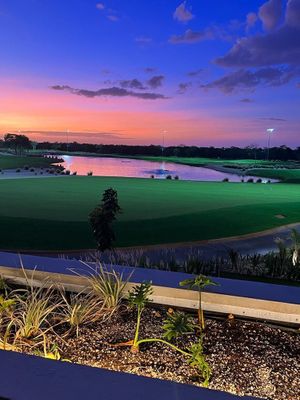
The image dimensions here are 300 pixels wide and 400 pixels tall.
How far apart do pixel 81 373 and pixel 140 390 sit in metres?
0.26

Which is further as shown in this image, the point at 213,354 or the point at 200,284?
the point at 200,284

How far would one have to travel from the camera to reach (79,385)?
5.50 ft

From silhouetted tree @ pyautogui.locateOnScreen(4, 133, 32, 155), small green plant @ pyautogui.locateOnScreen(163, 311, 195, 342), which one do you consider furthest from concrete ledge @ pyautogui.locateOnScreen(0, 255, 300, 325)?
silhouetted tree @ pyautogui.locateOnScreen(4, 133, 32, 155)

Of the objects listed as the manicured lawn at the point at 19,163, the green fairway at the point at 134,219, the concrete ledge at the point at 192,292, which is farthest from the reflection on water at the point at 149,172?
the concrete ledge at the point at 192,292

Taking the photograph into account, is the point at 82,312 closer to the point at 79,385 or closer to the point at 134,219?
the point at 79,385

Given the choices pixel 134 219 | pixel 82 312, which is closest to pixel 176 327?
pixel 82 312

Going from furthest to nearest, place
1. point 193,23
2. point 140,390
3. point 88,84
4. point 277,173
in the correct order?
point 277,173 → point 88,84 → point 193,23 → point 140,390

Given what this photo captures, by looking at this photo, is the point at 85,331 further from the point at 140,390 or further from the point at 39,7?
the point at 39,7


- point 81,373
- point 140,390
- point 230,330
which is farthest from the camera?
point 230,330

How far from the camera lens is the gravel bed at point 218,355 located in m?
2.24

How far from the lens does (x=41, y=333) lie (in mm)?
2633

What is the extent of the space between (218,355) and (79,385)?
3.40 feet

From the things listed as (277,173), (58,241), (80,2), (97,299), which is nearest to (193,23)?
(80,2)

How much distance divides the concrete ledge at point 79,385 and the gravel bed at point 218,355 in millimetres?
607
